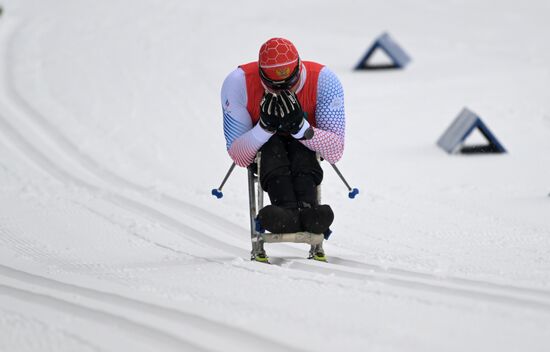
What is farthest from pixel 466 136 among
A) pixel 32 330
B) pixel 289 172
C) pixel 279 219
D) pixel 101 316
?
pixel 32 330

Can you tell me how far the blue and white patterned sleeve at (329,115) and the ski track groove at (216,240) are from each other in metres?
0.73

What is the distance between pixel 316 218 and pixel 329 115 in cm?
78

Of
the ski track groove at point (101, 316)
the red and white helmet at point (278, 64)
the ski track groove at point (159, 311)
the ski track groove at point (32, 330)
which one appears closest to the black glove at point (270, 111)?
the red and white helmet at point (278, 64)

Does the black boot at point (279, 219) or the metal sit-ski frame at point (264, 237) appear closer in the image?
the black boot at point (279, 219)

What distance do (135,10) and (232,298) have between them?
14.9m

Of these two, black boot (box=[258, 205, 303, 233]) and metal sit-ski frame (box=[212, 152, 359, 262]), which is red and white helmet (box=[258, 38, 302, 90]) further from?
black boot (box=[258, 205, 303, 233])

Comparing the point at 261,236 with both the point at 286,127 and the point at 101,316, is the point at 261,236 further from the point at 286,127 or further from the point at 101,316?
the point at 101,316

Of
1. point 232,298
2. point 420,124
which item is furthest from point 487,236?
point 420,124

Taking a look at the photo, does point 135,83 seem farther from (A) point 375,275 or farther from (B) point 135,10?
(A) point 375,275

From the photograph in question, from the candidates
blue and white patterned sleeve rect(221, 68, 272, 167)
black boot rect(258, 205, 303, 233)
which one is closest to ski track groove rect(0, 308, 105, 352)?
black boot rect(258, 205, 303, 233)

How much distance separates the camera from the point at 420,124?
11.3 m

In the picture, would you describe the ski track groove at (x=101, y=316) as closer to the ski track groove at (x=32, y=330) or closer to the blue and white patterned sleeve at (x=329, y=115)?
the ski track groove at (x=32, y=330)

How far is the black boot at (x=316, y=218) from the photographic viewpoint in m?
5.32

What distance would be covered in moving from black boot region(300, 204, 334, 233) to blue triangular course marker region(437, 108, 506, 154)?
4.69m
